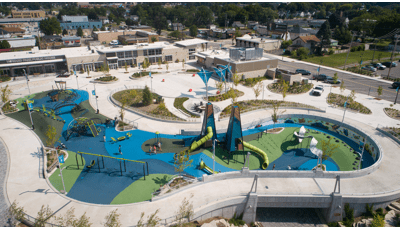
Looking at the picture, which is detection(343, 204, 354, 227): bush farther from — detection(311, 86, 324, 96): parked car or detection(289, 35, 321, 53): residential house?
detection(289, 35, 321, 53): residential house

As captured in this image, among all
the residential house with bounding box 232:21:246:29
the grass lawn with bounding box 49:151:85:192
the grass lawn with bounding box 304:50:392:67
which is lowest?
the grass lawn with bounding box 49:151:85:192

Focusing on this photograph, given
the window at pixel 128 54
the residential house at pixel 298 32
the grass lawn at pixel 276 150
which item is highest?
the residential house at pixel 298 32

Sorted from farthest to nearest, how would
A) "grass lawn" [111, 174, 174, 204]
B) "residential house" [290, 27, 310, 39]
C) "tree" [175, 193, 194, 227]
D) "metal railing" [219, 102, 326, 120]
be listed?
"residential house" [290, 27, 310, 39]
"metal railing" [219, 102, 326, 120]
"grass lawn" [111, 174, 174, 204]
"tree" [175, 193, 194, 227]

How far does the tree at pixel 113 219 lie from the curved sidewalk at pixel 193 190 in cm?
43

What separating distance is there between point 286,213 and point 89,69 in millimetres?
63821

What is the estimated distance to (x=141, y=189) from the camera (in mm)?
27812

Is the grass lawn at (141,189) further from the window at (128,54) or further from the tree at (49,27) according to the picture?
the tree at (49,27)

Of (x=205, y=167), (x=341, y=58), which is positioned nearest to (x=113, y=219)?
(x=205, y=167)

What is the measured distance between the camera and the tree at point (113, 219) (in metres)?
21.7

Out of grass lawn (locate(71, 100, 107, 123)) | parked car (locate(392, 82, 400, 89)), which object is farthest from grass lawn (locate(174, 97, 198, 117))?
parked car (locate(392, 82, 400, 89))

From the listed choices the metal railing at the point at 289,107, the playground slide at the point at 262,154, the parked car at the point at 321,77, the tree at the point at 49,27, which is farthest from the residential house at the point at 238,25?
the playground slide at the point at 262,154

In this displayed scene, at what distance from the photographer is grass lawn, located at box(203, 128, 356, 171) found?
3391 centimetres

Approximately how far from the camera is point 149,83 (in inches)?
2467

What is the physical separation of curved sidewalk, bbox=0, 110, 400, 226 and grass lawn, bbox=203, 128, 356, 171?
14.6 feet
